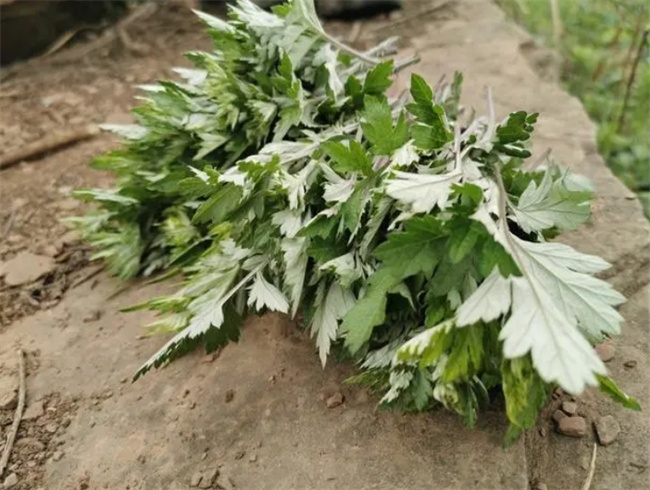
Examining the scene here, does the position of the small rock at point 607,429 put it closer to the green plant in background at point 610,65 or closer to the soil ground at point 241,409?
the soil ground at point 241,409

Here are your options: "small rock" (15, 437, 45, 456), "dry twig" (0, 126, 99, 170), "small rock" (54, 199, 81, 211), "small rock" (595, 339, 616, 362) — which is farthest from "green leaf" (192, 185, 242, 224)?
"dry twig" (0, 126, 99, 170)

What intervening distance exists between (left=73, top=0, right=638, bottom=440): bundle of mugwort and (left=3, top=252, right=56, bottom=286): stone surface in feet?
0.67

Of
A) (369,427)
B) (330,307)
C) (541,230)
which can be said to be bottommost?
(369,427)

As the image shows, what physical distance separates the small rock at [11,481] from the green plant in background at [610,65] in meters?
2.70

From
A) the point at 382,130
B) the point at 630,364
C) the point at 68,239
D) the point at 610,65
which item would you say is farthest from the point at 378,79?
the point at 610,65

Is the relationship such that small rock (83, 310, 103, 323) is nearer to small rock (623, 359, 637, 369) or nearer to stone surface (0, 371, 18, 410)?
stone surface (0, 371, 18, 410)

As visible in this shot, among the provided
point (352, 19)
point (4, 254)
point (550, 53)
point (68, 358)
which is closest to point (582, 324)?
point (68, 358)

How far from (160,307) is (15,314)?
670 millimetres

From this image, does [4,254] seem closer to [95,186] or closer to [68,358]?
[95,186]

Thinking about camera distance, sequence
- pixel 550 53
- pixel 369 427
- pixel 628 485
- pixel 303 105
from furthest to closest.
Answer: pixel 550 53, pixel 303 105, pixel 369 427, pixel 628 485

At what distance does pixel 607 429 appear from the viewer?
1.63 m

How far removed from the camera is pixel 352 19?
4355 millimetres

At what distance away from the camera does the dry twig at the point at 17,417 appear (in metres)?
1.70

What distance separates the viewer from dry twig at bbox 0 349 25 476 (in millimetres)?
1697
